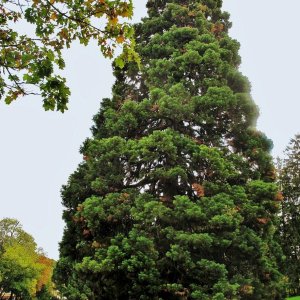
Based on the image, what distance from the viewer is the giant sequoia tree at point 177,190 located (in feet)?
39.4

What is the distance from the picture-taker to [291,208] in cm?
3741

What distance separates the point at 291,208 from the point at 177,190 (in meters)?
26.3

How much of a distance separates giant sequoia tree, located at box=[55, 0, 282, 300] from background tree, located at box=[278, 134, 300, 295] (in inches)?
880

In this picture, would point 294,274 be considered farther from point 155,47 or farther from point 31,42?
point 31,42

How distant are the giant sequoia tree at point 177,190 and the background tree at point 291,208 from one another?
22.3m

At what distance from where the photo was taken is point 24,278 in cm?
4419

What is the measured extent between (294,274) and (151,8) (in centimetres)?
2607

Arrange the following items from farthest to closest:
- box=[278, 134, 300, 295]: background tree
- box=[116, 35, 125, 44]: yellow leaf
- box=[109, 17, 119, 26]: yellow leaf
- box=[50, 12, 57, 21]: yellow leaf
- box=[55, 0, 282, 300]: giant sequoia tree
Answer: box=[278, 134, 300, 295]: background tree < box=[55, 0, 282, 300]: giant sequoia tree < box=[50, 12, 57, 21]: yellow leaf < box=[116, 35, 125, 44]: yellow leaf < box=[109, 17, 119, 26]: yellow leaf

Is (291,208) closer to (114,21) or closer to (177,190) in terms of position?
(177,190)

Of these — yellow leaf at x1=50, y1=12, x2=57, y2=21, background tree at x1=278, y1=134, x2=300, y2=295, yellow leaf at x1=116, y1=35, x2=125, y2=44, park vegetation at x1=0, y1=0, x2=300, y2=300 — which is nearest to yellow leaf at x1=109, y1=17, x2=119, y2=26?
yellow leaf at x1=116, y1=35, x2=125, y2=44

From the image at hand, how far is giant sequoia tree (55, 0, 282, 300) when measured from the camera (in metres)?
12.0

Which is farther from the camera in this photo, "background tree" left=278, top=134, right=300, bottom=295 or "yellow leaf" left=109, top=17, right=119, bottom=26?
"background tree" left=278, top=134, right=300, bottom=295

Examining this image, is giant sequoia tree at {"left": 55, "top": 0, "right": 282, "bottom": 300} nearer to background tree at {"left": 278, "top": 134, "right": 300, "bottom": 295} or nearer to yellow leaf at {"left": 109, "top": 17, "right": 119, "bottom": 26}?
yellow leaf at {"left": 109, "top": 17, "right": 119, "bottom": 26}

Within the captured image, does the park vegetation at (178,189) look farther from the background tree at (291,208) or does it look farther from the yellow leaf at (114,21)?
the background tree at (291,208)
